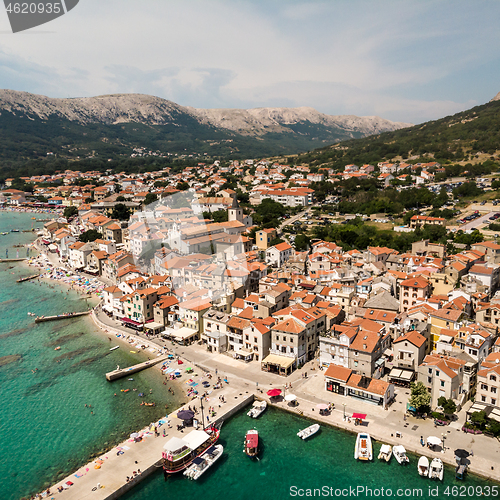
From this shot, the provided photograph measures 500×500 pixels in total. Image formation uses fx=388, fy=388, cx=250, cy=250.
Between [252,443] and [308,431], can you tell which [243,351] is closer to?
[308,431]

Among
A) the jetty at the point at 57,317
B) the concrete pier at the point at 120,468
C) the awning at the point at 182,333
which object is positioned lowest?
the concrete pier at the point at 120,468

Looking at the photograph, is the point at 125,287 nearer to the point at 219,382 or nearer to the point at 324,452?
the point at 219,382

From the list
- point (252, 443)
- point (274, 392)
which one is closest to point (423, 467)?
point (252, 443)

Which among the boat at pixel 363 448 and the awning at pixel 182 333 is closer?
the boat at pixel 363 448

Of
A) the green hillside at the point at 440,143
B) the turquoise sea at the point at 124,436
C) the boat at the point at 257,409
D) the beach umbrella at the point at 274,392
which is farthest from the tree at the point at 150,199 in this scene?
the boat at the point at 257,409

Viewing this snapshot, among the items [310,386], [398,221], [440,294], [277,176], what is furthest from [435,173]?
[310,386]

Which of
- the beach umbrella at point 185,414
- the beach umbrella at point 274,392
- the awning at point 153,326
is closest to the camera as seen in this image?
the beach umbrella at point 185,414

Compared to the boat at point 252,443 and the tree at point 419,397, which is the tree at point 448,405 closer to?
the tree at point 419,397
